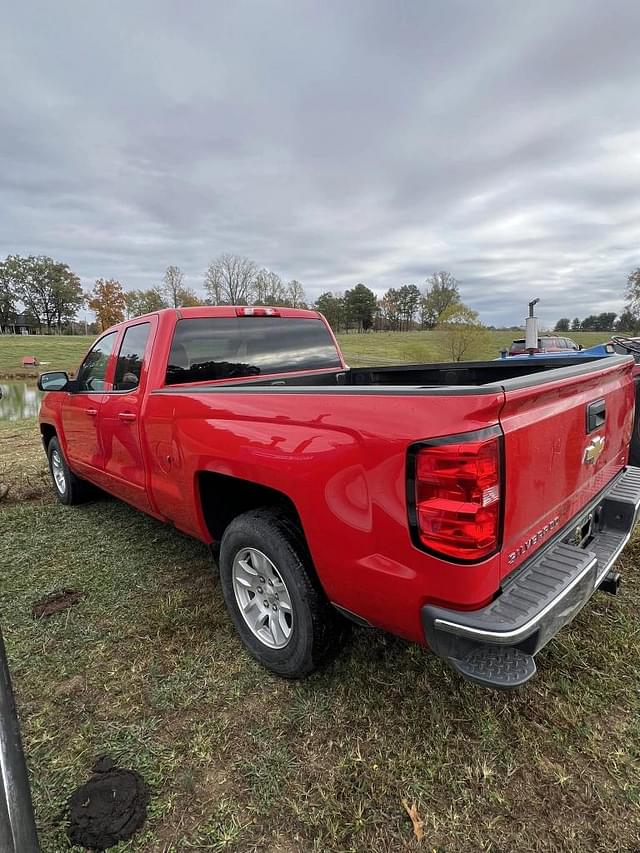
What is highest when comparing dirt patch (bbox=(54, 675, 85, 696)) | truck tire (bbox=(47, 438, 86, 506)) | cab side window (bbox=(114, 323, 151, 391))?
cab side window (bbox=(114, 323, 151, 391))

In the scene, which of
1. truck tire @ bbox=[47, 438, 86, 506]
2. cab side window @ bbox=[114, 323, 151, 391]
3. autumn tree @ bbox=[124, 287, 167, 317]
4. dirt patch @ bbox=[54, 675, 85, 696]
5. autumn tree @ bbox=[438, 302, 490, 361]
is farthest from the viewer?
autumn tree @ bbox=[124, 287, 167, 317]

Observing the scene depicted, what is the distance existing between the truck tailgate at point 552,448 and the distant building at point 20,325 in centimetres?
9874

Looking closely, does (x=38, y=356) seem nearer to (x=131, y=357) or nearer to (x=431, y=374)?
(x=131, y=357)

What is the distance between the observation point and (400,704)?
2.26 meters

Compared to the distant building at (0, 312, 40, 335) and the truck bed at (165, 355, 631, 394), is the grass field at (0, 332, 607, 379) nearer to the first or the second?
the truck bed at (165, 355, 631, 394)

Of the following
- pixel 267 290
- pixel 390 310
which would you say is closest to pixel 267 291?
pixel 267 290

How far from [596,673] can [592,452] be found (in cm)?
113

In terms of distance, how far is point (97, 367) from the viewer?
4180 millimetres

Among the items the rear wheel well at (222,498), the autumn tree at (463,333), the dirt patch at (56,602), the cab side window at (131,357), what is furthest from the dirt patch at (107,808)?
the autumn tree at (463,333)

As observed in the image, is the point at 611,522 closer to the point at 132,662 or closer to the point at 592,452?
the point at 592,452

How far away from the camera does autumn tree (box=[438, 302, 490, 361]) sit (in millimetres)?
27312

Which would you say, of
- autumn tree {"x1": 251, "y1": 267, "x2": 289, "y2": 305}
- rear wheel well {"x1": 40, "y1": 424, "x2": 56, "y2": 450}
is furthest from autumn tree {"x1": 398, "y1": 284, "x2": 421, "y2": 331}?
rear wheel well {"x1": 40, "y1": 424, "x2": 56, "y2": 450}

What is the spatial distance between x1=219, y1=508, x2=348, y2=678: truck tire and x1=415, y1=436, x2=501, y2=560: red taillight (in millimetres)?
817

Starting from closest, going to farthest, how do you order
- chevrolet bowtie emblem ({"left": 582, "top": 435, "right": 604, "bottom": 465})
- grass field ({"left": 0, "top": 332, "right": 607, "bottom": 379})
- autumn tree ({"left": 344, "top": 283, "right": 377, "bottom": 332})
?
1. chevrolet bowtie emblem ({"left": 582, "top": 435, "right": 604, "bottom": 465})
2. grass field ({"left": 0, "top": 332, "right": 607, "bottom": 379})
3. autumn tree ({"left": 344, "top": 283, "right": 377, "bottom": 332})
